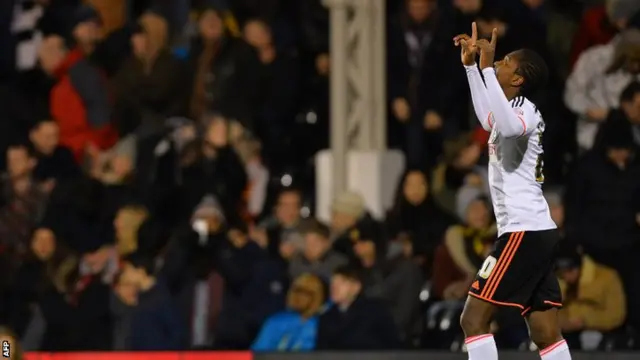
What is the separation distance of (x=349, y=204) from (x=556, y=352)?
4027mm

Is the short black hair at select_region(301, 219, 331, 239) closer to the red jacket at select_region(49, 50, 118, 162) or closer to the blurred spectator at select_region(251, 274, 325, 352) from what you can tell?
the blurred spectator at select_region(251, 274, 325, 352)

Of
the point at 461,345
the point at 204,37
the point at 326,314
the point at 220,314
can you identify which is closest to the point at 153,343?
the point at 220,314

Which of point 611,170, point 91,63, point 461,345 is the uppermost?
point 91,63

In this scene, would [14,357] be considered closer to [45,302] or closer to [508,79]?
[508,79]

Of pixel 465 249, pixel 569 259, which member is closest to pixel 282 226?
pixel 465 249

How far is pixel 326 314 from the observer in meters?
11.0

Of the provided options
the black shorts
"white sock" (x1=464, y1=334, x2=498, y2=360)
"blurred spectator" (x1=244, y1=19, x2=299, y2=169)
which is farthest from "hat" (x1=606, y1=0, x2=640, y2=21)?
"white sock" (x1=464, y1=334, x2=498, y2=360)

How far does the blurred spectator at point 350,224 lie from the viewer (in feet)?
38.7

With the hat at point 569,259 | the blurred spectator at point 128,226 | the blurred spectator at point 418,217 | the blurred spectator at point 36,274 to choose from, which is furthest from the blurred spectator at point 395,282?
the blurred spectator at point 36,274

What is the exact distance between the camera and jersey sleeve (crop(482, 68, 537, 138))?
25.2 ft

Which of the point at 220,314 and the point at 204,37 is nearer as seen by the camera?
the point at 220,314

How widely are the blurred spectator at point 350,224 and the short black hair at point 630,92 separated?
185 cm

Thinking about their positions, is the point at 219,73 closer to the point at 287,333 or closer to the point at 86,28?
the point at 86,28

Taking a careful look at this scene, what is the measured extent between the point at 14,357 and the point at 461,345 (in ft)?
13.4
